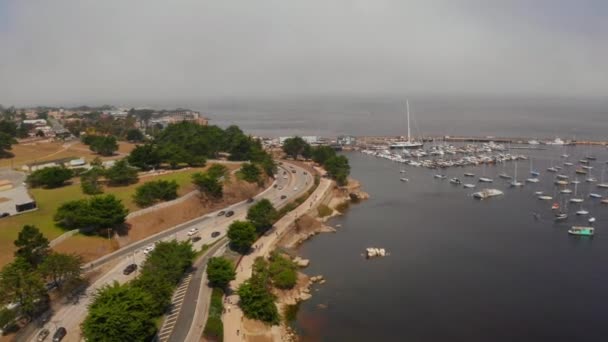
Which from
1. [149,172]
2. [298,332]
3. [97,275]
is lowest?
[298,332]

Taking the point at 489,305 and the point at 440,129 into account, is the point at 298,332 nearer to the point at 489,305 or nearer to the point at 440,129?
the point at 489,305

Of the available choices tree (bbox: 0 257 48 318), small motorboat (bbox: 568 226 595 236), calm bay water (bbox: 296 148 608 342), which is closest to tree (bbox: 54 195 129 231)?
tree (bbox: 0 257 48 318)

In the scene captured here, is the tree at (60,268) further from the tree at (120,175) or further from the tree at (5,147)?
the tree at (5,147)

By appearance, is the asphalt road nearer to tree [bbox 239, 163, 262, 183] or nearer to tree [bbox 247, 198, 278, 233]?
tree [bbox 239, 163, 262, 183]

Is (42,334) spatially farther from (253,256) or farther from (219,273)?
(253,256)

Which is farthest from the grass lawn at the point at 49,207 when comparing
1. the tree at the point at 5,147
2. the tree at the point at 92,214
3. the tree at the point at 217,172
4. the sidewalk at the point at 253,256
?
the tree at the point at 5,147

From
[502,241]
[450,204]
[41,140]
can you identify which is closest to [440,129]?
[450,204]
